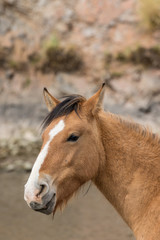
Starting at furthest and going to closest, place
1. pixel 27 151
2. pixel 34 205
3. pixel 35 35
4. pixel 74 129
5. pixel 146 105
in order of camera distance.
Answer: pixel 35 35 → pixel 146 105 → pixel 27 151 → pixel 74 129 → pixel 34 205

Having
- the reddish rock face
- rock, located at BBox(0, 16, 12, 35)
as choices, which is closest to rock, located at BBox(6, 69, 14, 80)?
rock, located at BBox(0, 16, 12, 35)

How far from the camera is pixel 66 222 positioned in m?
6.88

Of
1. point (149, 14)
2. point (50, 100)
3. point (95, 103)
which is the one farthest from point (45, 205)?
point (149, 14)

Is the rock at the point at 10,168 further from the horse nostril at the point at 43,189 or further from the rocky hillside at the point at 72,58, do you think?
the horse nostril at the point at 43,189

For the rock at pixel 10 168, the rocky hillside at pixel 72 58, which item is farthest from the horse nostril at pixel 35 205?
the rocky hillside at pixel 72 58

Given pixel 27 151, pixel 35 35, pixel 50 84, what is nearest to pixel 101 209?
pixel 27 151

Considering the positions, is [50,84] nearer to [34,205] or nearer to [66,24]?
[66,24]

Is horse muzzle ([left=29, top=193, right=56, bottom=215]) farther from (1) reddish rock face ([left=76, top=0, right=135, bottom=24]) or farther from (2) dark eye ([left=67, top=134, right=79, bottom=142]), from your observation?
(1) reddish rock face ([left=76, top=0, right=135, bottom=24])

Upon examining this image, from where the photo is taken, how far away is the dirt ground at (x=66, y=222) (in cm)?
635

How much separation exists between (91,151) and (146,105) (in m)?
8.32

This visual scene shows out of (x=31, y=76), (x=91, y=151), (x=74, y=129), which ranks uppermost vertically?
(x=74, y=129)

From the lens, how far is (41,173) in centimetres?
309

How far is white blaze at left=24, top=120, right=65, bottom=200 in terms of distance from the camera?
3.01m

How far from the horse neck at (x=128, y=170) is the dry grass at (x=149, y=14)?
10261mm
